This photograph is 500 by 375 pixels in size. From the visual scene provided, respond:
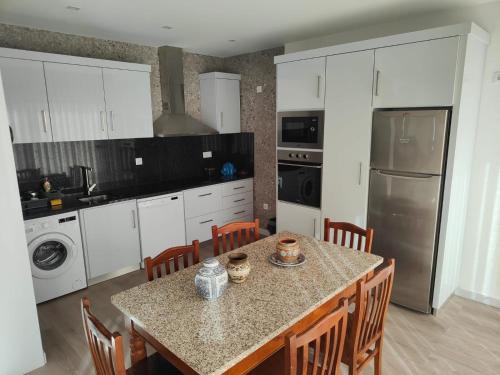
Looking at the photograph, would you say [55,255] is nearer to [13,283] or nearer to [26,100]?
[13,283]

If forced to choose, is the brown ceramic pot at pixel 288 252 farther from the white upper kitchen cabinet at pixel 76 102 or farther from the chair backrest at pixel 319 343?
the white upper kitchen cabinet at pixel 76 102

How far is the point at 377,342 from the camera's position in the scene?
6.47ft

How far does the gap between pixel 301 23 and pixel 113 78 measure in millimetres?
2002

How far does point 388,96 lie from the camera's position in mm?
2836

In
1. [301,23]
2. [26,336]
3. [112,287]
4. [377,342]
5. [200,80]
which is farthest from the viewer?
[200,80]

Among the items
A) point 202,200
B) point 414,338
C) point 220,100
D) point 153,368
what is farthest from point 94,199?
point 414,338

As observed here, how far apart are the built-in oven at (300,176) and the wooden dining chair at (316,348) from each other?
6.75ft

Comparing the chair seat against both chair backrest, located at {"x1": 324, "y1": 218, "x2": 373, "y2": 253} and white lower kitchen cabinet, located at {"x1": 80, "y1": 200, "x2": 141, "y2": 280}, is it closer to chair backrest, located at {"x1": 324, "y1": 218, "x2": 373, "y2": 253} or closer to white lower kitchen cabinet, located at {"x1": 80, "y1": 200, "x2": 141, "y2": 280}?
chair backrest, located at {"x1": 324, "y1": 218, "x2": 373, "y2": 253}

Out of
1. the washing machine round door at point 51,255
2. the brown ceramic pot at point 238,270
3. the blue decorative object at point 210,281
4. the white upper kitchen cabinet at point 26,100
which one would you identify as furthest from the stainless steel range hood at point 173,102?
the blue decorative object at point 210,281

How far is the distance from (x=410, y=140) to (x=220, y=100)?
8.69 feet

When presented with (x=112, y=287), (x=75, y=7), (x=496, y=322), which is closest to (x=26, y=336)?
(x=112, y=287)

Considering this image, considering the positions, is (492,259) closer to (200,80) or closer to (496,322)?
(496,322)

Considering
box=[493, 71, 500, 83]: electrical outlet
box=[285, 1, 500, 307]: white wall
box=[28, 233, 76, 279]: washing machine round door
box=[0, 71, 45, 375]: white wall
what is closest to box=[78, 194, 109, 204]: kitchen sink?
A: box=[28, 233, 76, 279]: washing machine round door

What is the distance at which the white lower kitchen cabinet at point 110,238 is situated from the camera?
335 centimetres
